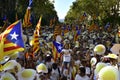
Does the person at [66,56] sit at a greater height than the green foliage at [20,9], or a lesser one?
lesser

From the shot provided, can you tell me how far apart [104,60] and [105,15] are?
7136 centimetres

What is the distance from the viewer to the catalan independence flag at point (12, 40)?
8.92 meters

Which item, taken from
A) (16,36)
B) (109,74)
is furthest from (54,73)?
(109,74)

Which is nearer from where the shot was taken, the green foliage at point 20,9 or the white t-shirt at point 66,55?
the white t-shirt at point 66,55

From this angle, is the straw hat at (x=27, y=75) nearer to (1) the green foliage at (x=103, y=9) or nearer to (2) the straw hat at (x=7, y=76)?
(2) the straw hat at (x=7, y=76)

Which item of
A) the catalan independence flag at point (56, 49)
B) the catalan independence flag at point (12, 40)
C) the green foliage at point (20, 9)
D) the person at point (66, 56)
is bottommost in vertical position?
the catalan independence flag at point (12, 40)

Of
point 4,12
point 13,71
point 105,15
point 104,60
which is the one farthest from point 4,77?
point 105,15

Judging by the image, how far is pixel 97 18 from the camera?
81.9m

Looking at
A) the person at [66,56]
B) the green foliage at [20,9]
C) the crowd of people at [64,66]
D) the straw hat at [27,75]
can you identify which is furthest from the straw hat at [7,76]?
the green foliage at [20,9]

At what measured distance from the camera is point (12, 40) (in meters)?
9.33

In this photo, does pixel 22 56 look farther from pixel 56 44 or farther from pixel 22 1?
pixel 22 1

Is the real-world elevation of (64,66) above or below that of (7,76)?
above

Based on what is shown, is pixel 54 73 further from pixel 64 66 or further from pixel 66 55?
pixel 66 55

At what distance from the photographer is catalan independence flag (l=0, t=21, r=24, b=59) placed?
8922mm
